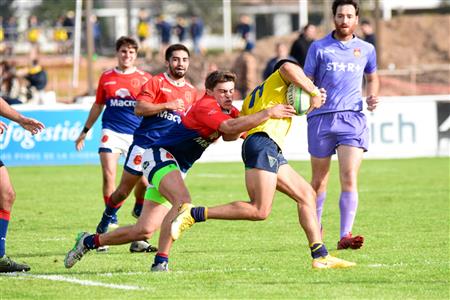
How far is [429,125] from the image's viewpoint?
25.5m

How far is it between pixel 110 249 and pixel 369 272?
3.28 meters

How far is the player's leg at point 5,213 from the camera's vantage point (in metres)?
10.8

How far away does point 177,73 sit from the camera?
39.0 feet

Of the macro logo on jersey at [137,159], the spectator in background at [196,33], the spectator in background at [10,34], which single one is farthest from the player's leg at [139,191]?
the spectator in background at [196,33]

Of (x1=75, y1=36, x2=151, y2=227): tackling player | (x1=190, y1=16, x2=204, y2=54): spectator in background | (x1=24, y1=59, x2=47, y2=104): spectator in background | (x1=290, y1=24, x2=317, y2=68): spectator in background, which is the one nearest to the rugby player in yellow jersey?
(x1=75, y1=36, x2=151, y2=227): tackling player

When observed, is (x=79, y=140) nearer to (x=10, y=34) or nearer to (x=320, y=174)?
(x=320, y=174)

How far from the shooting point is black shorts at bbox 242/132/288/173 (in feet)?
33.8

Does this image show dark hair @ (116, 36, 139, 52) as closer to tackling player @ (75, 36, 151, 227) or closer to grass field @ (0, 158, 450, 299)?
tackling player @ (75, 36, 151, 227)

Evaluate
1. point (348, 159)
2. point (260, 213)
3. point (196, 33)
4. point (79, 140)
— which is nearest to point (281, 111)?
point (260, 213)

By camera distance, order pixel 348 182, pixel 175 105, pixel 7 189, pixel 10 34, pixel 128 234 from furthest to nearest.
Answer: pixel 10 34, pixel 348 182, pixel 175 105, pixel 7 189, pixel 128 234

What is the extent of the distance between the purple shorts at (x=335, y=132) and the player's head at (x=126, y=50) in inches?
89.7

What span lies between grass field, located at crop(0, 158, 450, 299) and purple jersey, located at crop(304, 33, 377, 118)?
1.43m

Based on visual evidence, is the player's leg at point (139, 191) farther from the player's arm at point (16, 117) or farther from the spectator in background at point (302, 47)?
the spectator in background at point (302, 47)

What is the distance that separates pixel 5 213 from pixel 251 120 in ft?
8.08
